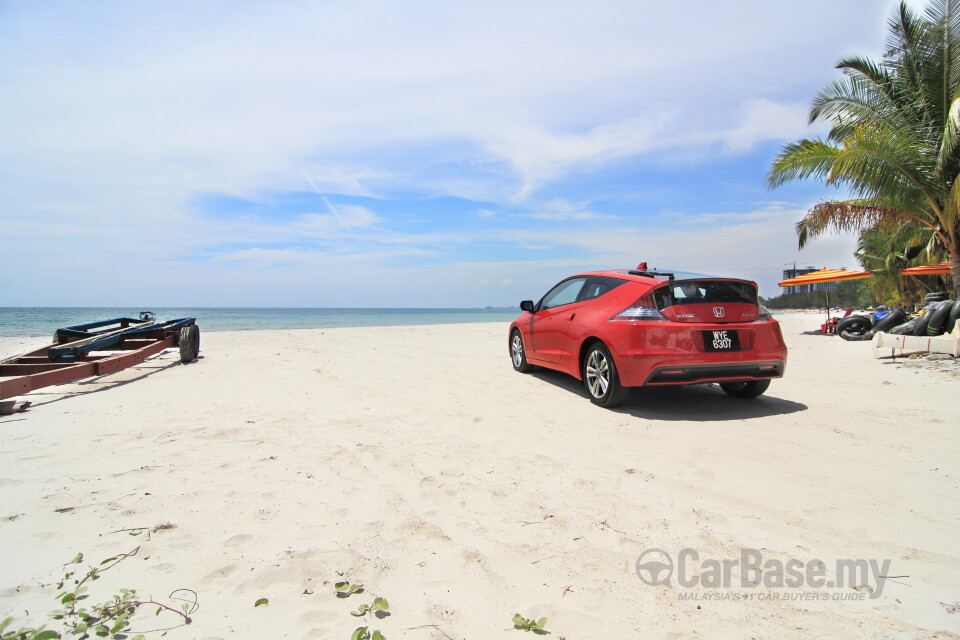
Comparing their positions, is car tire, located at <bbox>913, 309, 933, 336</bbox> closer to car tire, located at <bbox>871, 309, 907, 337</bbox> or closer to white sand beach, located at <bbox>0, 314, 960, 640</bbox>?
car tire, located at <bbox>871, 309, 907, 337</bbox>

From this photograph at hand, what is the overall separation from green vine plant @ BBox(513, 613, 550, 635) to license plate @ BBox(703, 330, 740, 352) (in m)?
3.69

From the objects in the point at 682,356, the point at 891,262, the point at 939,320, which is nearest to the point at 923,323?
the point at 939,320

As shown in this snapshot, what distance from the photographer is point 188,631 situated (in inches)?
71.0

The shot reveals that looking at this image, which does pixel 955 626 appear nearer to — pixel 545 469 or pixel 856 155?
pixel 545 469

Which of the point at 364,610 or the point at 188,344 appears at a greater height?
the point at 188,344

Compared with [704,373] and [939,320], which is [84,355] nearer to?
[704,373]

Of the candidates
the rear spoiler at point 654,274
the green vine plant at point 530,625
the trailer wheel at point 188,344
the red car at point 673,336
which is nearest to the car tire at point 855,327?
the red car at point 673,336

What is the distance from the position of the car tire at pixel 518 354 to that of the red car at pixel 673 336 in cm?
202

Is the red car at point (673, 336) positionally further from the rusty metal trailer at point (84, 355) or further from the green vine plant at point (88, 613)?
the rusty metal trailer at point (84, 355)

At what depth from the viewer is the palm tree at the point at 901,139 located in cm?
1039

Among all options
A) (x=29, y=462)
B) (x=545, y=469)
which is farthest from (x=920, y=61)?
(x=29, y=462)

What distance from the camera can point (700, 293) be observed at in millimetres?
5008

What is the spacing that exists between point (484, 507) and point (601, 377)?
9.42 ft

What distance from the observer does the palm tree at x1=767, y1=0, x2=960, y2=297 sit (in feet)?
34.1
